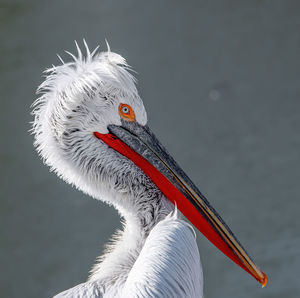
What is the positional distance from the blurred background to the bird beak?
4.94ft

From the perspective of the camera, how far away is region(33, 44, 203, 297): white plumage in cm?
229

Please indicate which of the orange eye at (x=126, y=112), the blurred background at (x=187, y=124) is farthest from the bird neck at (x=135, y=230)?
the blurred background at (x=187, y=124)

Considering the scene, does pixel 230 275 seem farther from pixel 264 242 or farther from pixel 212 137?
pixel 212 137

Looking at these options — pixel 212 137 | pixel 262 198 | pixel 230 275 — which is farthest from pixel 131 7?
pixel 230 275

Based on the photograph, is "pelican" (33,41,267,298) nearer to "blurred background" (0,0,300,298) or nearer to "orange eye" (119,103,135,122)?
Result: "orange eye" (119,103,135,122)

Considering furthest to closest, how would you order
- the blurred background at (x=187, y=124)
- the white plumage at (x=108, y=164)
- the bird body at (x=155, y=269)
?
the blurred background at (x=187, y=124) < the white plumage at (x=108, y=164) < the bird body at (x=155, y=269)

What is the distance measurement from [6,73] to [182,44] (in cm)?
175

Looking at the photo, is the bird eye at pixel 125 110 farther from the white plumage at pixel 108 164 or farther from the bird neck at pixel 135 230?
the bird neck at pixel 135 230

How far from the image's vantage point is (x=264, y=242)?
406cm

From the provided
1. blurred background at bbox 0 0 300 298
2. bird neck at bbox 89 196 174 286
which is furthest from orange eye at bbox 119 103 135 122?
blurred background at bbox 0 0 300 298

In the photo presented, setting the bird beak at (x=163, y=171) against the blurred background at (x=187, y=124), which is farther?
the blurred background at (x=187, y=124)

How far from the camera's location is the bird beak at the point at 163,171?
247 centimetres

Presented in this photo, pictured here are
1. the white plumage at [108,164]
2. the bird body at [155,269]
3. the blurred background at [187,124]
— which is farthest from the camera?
the blurred background at [187,124]

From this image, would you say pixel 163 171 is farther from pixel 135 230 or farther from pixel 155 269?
pixel 155 269
